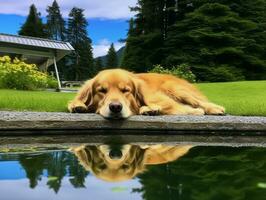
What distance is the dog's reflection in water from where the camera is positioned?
3.38 metres

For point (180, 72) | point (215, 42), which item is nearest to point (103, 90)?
point (180, 72)

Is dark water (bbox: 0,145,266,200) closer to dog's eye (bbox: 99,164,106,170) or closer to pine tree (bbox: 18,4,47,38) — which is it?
dog's eye (bbox: 99,164,106,170)

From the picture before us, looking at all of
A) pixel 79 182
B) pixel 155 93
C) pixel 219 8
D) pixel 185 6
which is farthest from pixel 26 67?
pixel 185 6

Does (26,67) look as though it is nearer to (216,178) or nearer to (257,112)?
(257,112)

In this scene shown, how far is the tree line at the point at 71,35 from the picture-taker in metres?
57.2

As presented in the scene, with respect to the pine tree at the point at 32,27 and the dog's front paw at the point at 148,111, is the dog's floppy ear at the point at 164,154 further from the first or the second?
the pine tree at the point at 32,27

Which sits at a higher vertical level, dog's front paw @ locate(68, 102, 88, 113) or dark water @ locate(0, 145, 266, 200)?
dog's front paw @ locate(68, 102, 88, 113)

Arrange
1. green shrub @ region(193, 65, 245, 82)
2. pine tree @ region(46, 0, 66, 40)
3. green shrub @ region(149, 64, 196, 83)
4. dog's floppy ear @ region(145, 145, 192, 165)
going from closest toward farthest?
dog's floppy ear @ region(145, 145, 192, 165)
green shrub @ region(149, 64, 196, 83)
green shrub @ region(193, 65, 245, 82)
pine tree @ region(46, 0, 66, 40)

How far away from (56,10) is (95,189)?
7232cm

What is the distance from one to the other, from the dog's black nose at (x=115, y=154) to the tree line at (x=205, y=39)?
2499 cm

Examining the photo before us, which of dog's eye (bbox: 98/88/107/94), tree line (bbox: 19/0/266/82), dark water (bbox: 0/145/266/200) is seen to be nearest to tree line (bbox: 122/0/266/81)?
tree line (bbox: 19/0/266/82)

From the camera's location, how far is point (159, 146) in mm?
4820

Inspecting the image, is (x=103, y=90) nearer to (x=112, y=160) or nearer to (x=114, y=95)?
(x=114, y=95)

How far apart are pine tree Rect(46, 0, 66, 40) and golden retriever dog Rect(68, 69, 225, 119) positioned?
64.2 meters
